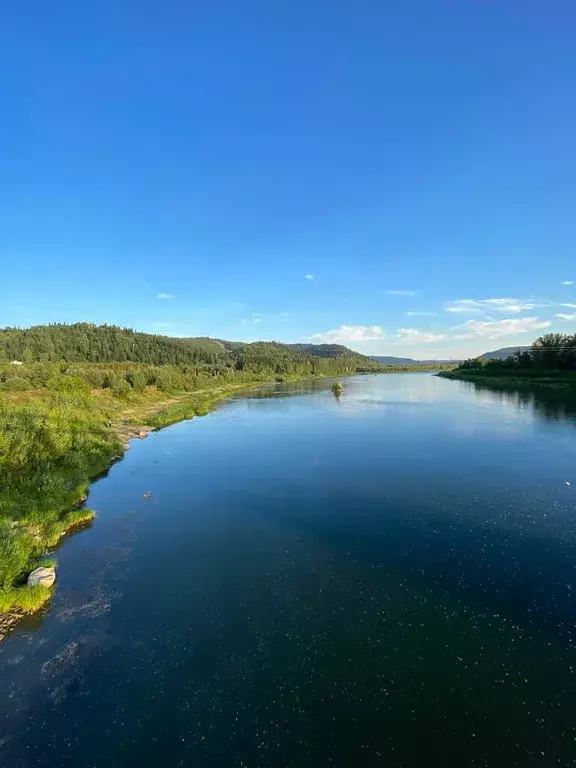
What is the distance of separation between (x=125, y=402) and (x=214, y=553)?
49.5m

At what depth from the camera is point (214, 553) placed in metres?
16.6

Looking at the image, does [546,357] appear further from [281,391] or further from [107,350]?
[107,350]

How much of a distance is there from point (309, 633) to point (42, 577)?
948 centimetres

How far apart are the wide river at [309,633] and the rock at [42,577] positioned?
0.39 m

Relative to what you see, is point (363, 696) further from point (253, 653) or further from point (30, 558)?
point (30, 558)

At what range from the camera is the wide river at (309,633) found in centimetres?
840

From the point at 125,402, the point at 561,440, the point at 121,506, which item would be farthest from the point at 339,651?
the point at 125,402

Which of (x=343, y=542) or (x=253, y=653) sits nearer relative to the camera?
(x=253, y=653)

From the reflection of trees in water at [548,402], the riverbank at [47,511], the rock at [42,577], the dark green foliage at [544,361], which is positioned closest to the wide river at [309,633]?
A: the rock at [42,577]

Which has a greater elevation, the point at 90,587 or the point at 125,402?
the point at 125,402

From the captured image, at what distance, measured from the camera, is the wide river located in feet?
27.6

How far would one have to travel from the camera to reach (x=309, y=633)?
1145 cm

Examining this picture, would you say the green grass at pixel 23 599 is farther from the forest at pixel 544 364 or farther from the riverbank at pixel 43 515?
the forest at pixel 544 364

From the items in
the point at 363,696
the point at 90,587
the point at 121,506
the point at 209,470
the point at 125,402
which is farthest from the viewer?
the point at 125,402
